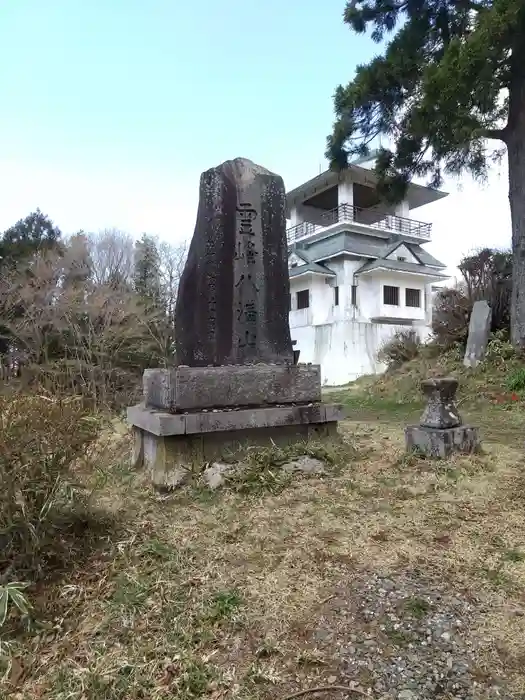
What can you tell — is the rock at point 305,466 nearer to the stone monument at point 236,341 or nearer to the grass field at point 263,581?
the grass field at point 263,581

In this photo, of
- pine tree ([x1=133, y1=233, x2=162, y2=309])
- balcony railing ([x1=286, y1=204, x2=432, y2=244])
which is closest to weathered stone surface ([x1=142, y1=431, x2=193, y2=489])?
pine tree ([x1=133, y1=233, x2=162, y2=309])

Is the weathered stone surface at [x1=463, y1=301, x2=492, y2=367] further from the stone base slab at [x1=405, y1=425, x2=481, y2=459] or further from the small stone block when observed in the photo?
the small stone block

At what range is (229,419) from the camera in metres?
3.78

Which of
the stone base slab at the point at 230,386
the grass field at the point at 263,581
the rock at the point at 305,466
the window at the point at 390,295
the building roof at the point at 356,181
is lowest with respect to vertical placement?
the grass field at the point at 263,581

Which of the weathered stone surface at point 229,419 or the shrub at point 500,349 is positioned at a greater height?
the shrub at point 500,349

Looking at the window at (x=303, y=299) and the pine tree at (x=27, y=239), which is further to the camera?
the window at (x=303, y=299)

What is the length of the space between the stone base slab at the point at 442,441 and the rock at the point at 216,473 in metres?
1.67

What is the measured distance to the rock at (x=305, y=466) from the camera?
12.4ft

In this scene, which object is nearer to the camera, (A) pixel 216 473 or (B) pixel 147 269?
(A) pixel 216 473

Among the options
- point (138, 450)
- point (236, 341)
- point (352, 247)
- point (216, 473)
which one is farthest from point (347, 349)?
point (216, 473)

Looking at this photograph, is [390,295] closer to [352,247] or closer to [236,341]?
[352,247]

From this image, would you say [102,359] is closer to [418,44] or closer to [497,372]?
[497,372]

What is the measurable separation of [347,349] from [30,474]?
1864 centimetres

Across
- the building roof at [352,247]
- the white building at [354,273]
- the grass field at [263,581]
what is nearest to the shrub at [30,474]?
the grass field at [263,581]
